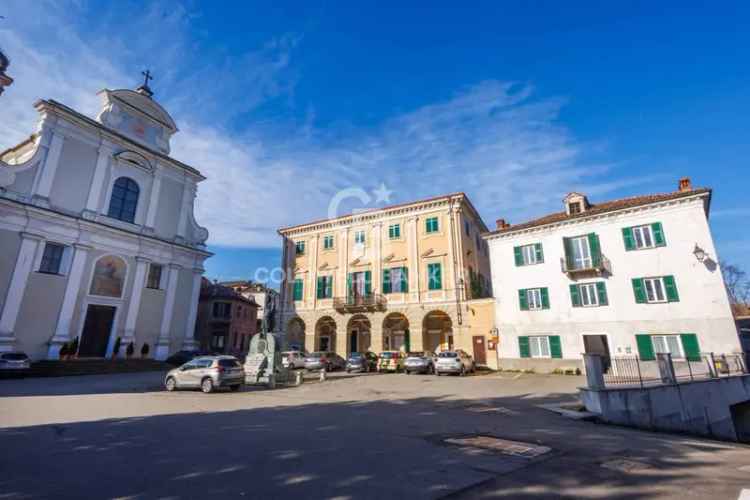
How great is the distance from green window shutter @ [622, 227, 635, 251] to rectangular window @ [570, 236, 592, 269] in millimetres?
1889

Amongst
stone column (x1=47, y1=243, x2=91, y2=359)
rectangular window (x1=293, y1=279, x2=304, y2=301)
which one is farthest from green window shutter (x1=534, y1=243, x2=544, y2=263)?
stone column (x1=47, y1=243, x2=91, y2=359)

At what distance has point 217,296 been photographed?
155ft

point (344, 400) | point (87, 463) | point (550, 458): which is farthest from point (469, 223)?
point (87, 463)

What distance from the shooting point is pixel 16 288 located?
21891 mm

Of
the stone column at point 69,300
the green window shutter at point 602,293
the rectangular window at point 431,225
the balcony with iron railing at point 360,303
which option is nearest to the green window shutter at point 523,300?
the green window shutter at point 602,293

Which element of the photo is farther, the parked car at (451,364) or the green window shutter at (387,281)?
the green window shutter at (387,281)

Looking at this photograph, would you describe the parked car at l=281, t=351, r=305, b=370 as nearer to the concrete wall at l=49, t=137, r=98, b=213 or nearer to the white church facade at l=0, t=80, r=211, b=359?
the white church facade at l=0, t=80, r=211, b=359

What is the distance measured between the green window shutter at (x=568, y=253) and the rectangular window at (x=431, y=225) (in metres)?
10.00

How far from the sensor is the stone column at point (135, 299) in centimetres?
2670

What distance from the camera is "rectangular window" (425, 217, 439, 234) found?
3036 centimetres

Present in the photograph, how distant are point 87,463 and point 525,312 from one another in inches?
911

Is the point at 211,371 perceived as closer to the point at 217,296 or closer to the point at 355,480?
the point at 355,480

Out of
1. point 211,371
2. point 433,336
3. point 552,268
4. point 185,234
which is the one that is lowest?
point 211,371

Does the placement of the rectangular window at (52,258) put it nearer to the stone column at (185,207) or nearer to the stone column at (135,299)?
the stone column at (135,299)
